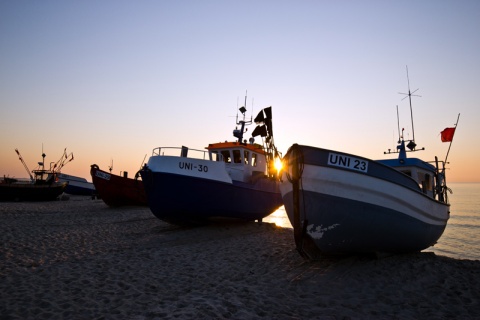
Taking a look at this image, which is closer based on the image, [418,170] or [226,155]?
A: [418,170]

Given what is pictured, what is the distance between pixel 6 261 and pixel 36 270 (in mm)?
1349

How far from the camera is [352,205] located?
22.5 ft

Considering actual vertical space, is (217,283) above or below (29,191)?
below

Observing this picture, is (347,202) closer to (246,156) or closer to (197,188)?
(197,188)

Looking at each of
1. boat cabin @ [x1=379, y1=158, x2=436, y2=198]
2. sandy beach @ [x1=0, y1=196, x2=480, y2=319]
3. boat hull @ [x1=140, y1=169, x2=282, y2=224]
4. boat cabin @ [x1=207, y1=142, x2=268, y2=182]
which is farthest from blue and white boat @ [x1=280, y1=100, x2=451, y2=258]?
boat cabin @ [x1=207, y1=142, x2=268, y2=182]

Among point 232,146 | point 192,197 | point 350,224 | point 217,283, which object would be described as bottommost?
point 217,283

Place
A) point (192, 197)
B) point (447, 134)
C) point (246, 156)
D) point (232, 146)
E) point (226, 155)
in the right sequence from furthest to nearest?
1. point (226, 155)
2. point (246, 156)
3. point (232, 146)
4. point (192, 197)
5. point (447, 134)

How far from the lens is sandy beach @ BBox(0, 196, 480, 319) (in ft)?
15.2

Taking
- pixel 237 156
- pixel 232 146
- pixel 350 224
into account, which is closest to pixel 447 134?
pixel 350 224

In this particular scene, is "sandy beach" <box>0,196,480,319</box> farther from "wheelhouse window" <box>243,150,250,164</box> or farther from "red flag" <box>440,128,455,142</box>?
"wheelhouse window" <box>243,150,250,164</box>

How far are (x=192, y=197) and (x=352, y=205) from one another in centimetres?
700

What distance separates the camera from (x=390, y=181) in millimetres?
7055

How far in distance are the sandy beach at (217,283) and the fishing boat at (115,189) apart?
12983 millimetres

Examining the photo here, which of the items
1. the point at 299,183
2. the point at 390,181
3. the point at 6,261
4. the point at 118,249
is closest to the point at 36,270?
the point at 6,261
